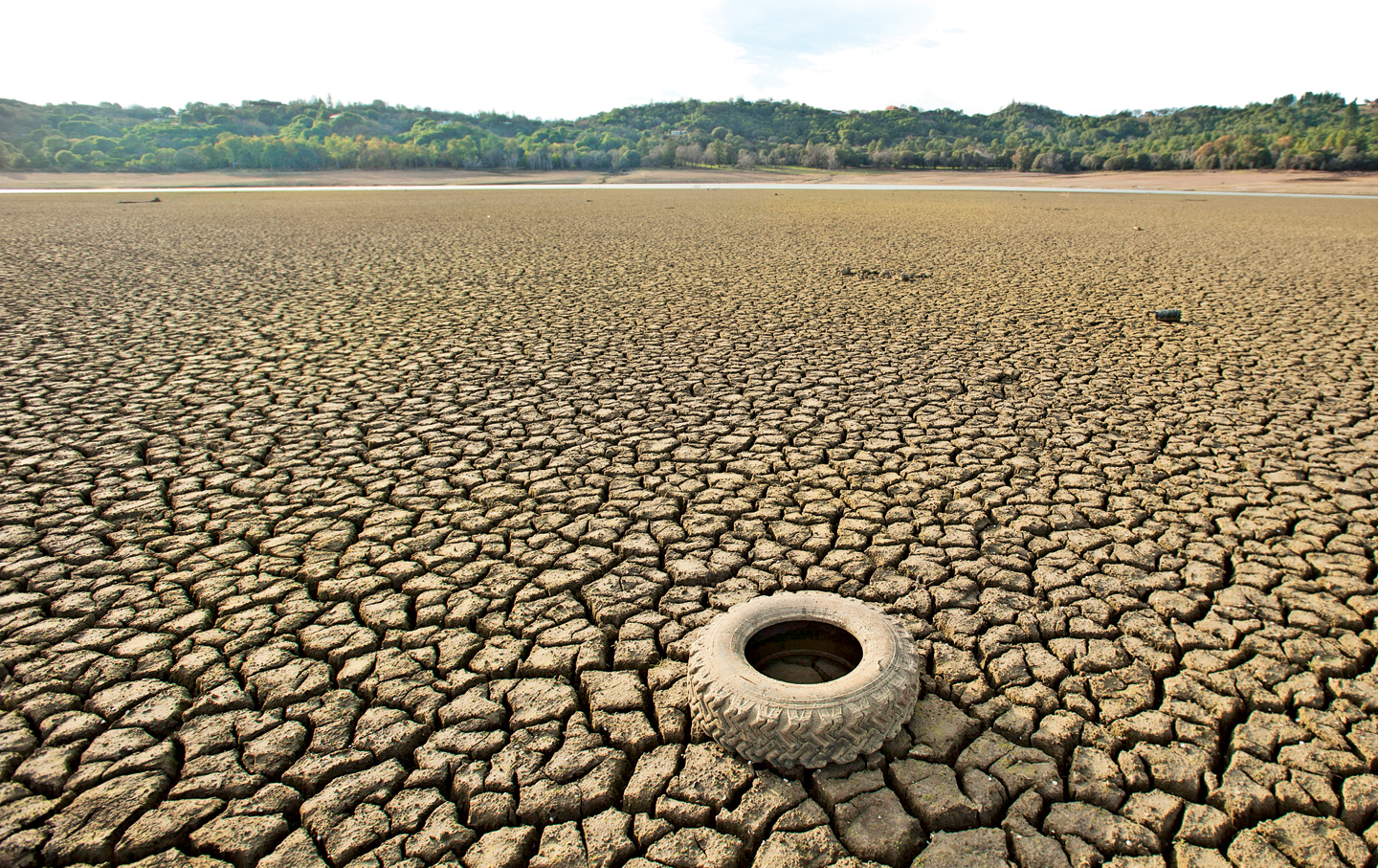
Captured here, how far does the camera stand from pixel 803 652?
2.67 m

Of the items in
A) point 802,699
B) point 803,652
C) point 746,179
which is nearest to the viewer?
point 802,699

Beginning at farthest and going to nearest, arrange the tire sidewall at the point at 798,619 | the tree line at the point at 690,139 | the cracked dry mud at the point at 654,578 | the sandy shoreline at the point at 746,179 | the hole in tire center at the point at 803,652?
the tree line at the point at 690,139
the sandy shoreline at the point at 746,179
the hole in tire center at the point at 803,652
the tire sidewall at the point at 798,619
the cracked dry mud at the point at 654,578

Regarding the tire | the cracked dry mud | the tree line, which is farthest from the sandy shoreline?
the tire

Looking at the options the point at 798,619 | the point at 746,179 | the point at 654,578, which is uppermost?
the point at 746,179

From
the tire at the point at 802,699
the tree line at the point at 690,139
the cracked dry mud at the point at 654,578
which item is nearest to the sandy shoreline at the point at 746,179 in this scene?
the tree line at the point at 690,139

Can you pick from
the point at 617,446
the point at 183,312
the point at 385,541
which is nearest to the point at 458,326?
the point at 183,312

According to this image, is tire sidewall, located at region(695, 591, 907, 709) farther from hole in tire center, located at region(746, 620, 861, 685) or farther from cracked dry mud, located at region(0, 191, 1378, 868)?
cracked dry mud, located at region(0, 191, 1378, 868)

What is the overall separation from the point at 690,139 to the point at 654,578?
89646 mm

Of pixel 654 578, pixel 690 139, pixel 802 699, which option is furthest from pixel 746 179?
pixel 802 699

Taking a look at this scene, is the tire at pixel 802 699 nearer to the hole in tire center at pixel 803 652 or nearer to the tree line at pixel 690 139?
the hole in tire center at pixel 803 652

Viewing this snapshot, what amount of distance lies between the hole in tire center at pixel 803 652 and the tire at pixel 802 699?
0.01 metres

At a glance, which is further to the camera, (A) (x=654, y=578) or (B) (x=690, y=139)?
(B) (x=690, y=139)

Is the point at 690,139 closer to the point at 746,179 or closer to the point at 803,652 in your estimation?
the point at 746,179

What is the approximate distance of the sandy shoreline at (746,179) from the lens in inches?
1590
